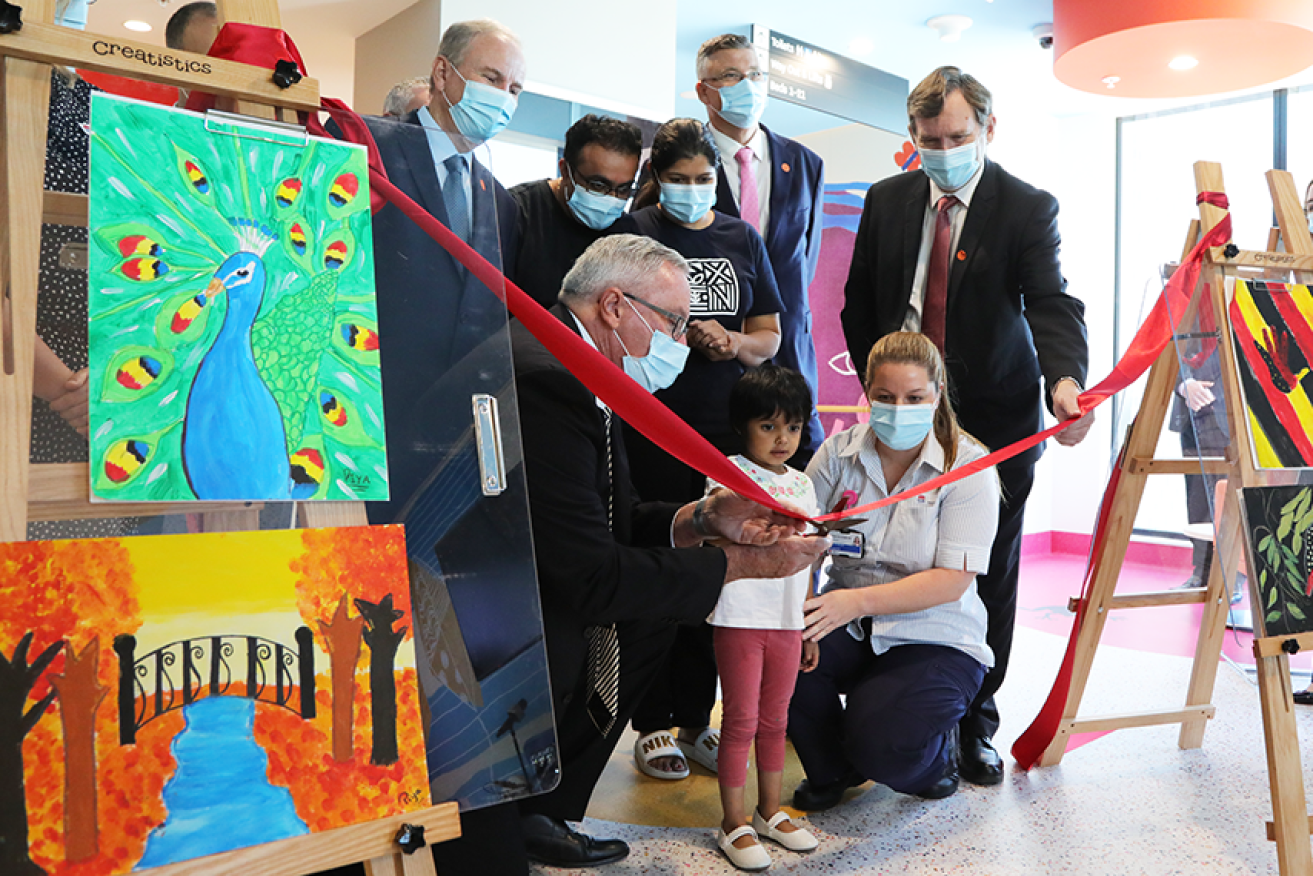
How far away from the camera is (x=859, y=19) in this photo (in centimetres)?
553

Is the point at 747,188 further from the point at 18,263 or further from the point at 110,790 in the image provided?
the point at 110,790

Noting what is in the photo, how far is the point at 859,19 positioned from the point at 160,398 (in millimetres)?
5353

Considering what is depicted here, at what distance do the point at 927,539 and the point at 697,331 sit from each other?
705mm

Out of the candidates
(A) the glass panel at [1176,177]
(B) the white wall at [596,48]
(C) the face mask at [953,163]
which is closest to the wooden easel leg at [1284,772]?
(C) the face mask at [953,163]

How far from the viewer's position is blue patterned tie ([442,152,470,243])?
1.23m

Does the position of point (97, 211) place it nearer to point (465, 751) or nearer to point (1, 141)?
point (1, 141)

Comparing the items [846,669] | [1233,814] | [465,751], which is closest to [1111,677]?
[1233,814]

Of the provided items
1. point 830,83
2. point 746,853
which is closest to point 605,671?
point 746,853

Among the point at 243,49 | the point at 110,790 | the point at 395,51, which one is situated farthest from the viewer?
the point at 395,51

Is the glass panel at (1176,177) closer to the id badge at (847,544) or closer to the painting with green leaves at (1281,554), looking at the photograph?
the painting with green leaves at (1281,554)

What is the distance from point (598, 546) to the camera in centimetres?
155

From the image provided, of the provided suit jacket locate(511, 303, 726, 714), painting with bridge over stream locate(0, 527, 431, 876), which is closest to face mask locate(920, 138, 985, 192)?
suit jacket locate(511, 303, 726, 714)

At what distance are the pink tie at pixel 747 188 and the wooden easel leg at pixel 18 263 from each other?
76.3 inches

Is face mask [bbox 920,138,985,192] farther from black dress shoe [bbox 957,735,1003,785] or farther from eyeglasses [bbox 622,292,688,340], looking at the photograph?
black dress shoe [bbox 957,735,1003,785]
